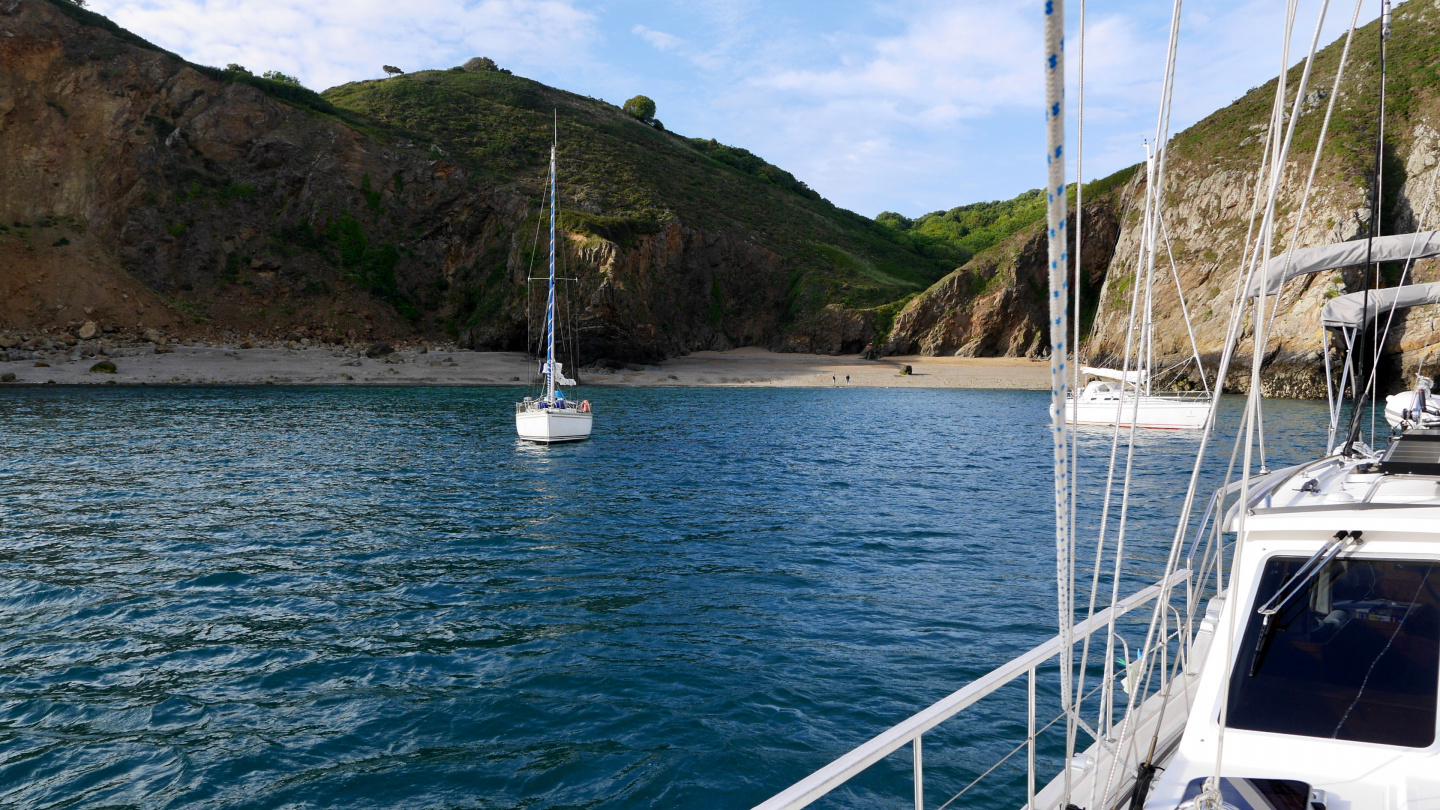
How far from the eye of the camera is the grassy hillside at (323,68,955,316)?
252ft

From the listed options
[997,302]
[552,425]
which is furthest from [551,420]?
[997,302]

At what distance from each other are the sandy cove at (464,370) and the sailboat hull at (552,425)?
25.9 m

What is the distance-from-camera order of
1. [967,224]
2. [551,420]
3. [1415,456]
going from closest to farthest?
[1415,456] → [551,420] → [967,224]

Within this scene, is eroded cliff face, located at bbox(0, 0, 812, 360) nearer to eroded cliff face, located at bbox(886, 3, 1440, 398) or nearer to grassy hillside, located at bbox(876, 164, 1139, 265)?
eroded cliff face, located at bbox(886, 3, 1440, 398)

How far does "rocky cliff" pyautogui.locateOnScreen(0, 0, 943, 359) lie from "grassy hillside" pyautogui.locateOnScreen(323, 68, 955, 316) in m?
0.41

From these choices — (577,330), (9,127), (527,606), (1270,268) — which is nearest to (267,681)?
(527,606)

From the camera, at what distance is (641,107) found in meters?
123

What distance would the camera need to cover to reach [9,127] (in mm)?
57125

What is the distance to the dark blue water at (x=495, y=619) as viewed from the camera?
7.12m

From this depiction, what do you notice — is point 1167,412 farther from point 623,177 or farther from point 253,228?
point 253,228

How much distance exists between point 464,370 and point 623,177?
34.1 m

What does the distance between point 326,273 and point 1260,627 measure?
235 feet

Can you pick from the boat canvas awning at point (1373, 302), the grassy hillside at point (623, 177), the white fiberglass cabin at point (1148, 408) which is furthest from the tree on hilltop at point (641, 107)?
the boat canvas awning at point (1373, 302)

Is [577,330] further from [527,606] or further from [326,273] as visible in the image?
[527,606]
